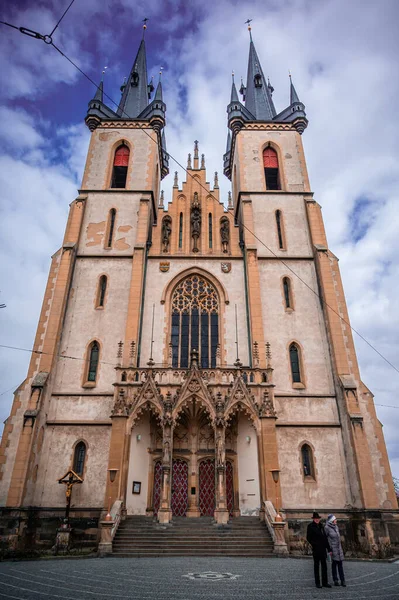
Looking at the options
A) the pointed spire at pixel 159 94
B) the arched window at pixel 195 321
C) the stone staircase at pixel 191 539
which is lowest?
the stone staircase at pixel 191 539

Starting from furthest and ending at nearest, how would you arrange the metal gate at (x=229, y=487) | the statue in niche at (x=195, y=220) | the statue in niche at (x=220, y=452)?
the statue in niche at (x=195, y=220) < the metal gate at (x=229, y=487) < the statue in niche at (x=220, y=452)

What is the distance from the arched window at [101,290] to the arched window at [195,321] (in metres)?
3.71

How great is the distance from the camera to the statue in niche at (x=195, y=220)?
2344 centimetres

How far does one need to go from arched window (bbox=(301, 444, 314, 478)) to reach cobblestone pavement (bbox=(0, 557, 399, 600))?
6.51 metres

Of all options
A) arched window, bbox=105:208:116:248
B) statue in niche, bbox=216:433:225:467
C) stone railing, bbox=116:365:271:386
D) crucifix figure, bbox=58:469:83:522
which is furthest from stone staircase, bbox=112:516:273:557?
arched window, bbox=105:208:116:248

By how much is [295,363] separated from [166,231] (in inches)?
413

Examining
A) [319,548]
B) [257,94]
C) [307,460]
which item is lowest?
[319,548]

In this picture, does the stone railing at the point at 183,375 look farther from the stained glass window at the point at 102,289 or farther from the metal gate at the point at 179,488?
the stained glass window at the point at 102,289

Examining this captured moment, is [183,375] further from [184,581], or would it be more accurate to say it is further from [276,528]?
[184,581]

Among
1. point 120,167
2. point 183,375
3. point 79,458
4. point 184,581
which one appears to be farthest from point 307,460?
point 120,167

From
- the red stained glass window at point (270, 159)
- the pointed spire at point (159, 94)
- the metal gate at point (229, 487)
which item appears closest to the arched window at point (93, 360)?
the metal gate at point (229, 487)

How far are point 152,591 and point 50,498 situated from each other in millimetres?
11591

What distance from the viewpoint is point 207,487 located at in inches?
682

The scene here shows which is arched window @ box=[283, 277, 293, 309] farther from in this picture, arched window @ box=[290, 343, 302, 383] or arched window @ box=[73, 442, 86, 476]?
arched window @ box=[73, 442, 86, 476]
